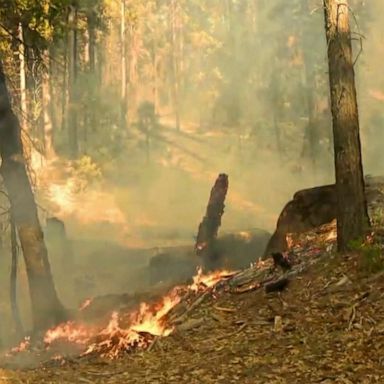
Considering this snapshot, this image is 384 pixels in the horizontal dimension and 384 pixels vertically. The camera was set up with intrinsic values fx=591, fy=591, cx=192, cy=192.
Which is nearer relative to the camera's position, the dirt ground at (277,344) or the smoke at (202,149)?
the dirt ground at (277,344)

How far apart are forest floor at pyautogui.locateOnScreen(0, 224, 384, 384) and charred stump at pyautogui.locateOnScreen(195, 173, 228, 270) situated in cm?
799

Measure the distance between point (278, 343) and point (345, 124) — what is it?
2.88 m

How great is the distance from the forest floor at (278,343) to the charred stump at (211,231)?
799 centimetres

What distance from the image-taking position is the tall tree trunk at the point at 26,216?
955 centimetres

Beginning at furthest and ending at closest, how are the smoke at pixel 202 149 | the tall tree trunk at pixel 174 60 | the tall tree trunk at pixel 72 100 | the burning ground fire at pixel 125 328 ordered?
the tall tree trunk at pixel 174 60
the tall tree trunk at pixel 72 100
the smoke at pixel 202 149
the burning ground fire at pixel 125 328

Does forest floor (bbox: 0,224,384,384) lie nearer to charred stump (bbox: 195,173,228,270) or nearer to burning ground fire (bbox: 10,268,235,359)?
burning ground fire (bbox: 10,268,235,359)

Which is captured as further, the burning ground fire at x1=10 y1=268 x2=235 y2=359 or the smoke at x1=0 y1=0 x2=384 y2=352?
the smoke at x1=0 y1=0 x2=384 y2=352

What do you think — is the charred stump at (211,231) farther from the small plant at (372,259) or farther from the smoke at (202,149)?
the small plant at (372,259)

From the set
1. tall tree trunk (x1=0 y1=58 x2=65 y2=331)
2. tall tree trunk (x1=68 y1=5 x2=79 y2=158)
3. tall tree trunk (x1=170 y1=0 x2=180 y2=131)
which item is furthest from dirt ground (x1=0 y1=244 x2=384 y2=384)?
tall tree trunk (x1=170 y1=0 x2=180 y2=131)

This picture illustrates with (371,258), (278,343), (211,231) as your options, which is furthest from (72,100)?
(278,343)

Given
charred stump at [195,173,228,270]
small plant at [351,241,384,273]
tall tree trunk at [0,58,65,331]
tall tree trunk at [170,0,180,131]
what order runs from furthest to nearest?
1. tall tree trunk at [170,0,180,131]
2. charred stump at [195,173,228,270]
3. tall tree trunk at [0,58,65,331]
4. small plant at [351,241,384,273]

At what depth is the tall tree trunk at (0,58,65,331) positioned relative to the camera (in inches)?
376

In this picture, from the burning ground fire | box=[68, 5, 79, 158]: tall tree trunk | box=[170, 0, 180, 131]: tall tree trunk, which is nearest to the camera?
the burning ground fire

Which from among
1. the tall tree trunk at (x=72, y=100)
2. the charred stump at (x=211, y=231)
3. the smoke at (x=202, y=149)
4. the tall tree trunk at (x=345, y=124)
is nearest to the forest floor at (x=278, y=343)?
the tall tree trunk at (x=345, y=124)
